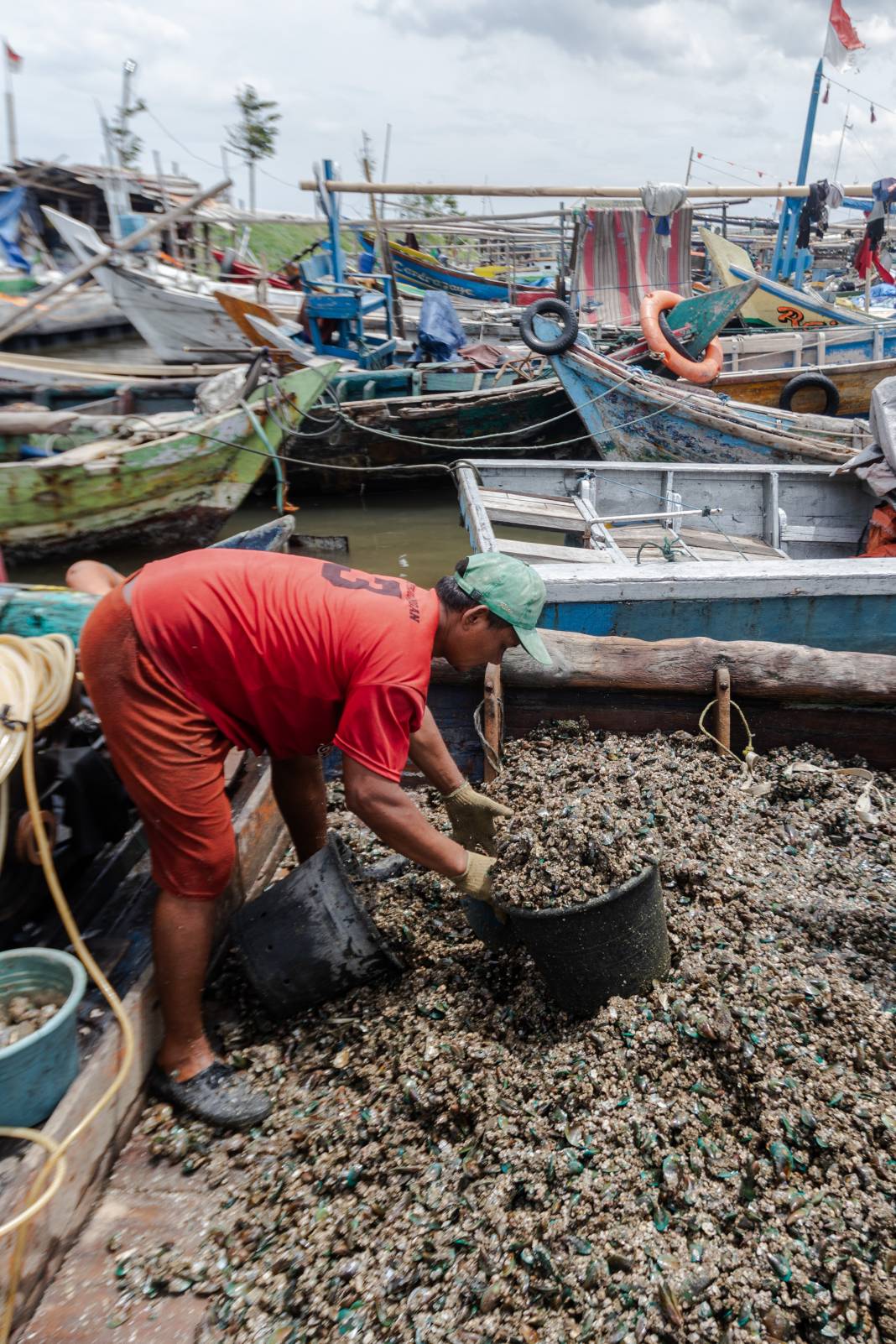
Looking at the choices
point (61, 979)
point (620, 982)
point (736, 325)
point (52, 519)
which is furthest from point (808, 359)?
point (61, 979)

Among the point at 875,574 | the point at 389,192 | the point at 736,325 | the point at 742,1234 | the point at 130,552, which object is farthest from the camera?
the point at 736,325

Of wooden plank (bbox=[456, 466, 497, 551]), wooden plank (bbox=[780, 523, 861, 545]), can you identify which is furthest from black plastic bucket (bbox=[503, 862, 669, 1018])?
wooden plank (bbox=[780, 523, 861, 545])

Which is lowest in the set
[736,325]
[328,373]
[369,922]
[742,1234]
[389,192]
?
[742,1234]

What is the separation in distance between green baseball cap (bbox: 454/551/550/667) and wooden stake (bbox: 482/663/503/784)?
41.8 inches

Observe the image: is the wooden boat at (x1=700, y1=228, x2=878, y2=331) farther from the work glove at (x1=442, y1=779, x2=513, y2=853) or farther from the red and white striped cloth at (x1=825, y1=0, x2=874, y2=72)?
the work glove at (x1=442, y1=779, x2=513, y2=853)

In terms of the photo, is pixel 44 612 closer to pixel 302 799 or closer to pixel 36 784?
pixel 36 784

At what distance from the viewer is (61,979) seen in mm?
1938

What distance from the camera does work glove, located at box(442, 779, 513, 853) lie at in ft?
8.39

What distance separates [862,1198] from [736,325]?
42.9 ft

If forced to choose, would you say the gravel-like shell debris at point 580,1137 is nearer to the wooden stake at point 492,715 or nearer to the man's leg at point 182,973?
the man's leg at point 182,973

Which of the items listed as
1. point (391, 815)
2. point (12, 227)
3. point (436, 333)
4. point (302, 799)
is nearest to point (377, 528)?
point (436, 333)

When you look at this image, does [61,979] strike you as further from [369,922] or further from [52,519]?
[52,519]

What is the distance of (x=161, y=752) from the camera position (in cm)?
201

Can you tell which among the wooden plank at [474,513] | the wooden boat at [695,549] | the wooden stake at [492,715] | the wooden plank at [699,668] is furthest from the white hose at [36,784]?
the wooden plank at [474,513]
